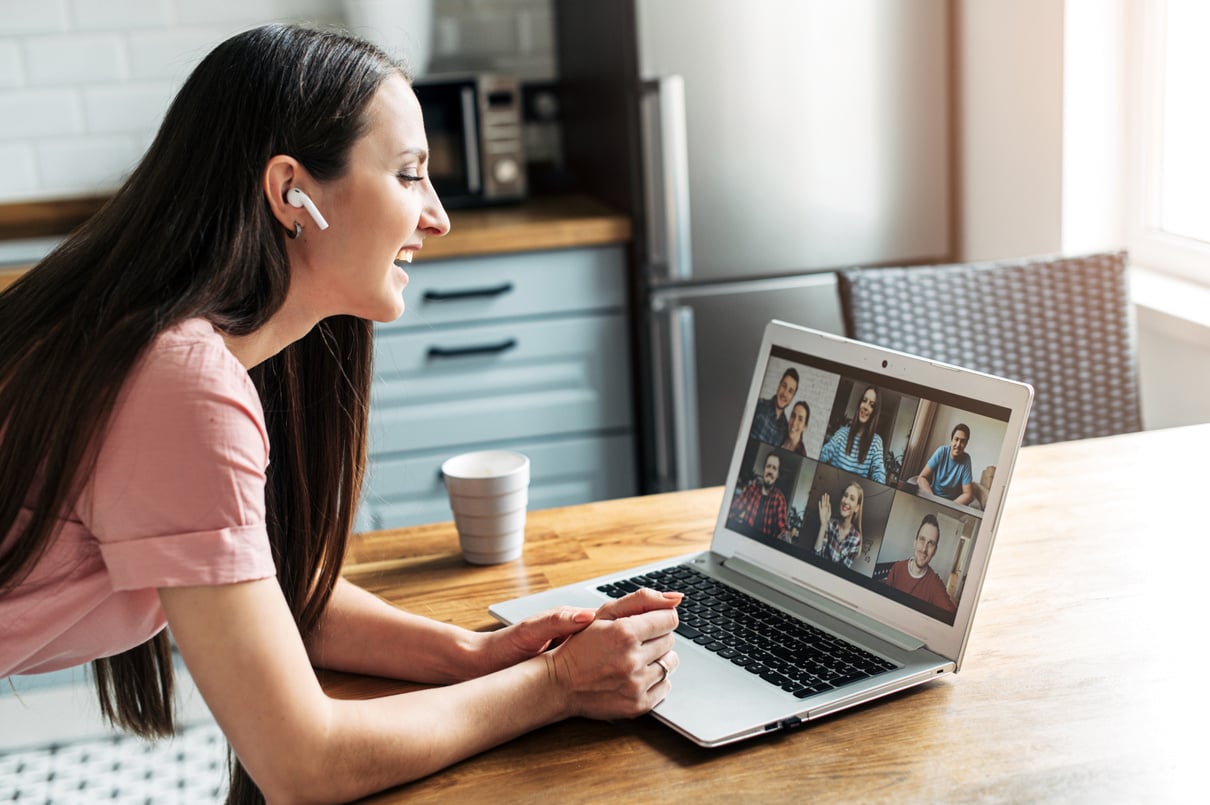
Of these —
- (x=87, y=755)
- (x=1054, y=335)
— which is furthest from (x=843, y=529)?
(x=87, y=755)

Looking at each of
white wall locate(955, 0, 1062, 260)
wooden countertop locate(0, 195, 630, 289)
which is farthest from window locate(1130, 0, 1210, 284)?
wooden countertop locate(0, 195, 630, 289)

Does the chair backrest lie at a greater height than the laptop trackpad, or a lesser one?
greater

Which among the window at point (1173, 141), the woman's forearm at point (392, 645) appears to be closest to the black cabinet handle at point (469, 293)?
the window at point (1173, 141)

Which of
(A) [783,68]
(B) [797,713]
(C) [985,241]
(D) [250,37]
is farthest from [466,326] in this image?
(B) [797,713]

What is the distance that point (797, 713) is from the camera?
3.11 feet

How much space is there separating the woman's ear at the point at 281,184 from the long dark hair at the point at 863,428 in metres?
0.52

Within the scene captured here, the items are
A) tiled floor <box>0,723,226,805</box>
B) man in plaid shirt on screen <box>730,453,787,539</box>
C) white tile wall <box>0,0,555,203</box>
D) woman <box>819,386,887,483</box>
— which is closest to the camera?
woman <box>819,386,887,483</box>

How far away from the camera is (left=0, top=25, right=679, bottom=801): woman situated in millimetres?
886

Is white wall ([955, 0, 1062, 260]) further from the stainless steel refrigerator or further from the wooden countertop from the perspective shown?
the wooden countertop

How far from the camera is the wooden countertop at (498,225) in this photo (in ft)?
9.03

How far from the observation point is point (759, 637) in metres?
1.09

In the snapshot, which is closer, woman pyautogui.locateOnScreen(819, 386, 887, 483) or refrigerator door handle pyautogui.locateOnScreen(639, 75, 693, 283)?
woman pyautogui.locateOnScreen(819, 386, 887, 483)

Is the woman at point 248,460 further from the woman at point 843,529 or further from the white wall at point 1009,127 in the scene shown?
the white wall at point 1009,127

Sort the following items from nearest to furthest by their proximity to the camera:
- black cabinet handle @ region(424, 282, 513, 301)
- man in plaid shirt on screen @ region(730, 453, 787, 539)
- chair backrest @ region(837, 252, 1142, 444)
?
1. man in plaid shirt on screen @ region(730, 453, 787, 539)
2. chair backrest @ region(837, 252, 1142, 444)
3. black cabinet handle @ region(424, 282, 513, 301)
